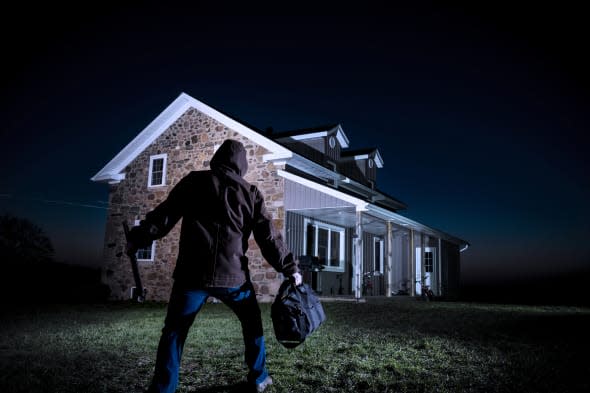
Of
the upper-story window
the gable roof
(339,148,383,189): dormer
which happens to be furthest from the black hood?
(339,148,383,189): dormer

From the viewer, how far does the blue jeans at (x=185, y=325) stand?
Result: 2.93 metres

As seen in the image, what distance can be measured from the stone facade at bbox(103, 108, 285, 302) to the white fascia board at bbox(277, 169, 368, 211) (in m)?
0.30

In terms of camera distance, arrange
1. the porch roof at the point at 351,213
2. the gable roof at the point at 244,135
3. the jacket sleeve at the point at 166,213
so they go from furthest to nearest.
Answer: the gable roof at the point at 244,135, the porch roof at the point at 351,213, the jacket sleeve at the point at 166,213

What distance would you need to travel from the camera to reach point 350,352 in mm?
5129

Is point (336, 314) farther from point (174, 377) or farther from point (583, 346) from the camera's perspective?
point (174, 377)

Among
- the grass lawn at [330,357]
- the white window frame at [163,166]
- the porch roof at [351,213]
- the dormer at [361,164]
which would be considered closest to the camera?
the grass lawn at [330,357]

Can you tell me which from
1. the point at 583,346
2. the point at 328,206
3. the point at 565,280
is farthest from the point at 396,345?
the point at 565,280

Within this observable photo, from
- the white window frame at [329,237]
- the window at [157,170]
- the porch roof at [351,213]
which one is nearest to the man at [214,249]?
the porch roof at [351,213]

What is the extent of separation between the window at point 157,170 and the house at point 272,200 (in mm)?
36

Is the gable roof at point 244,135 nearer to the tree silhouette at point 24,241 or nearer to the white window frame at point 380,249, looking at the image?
the white window frame at point 380,249

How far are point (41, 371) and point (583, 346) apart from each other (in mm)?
6350

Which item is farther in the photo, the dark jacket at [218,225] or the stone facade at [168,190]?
the stone facade at [168,190]

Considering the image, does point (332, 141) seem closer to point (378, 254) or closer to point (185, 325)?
point (378, 254)

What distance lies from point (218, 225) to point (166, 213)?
1.39 feet
